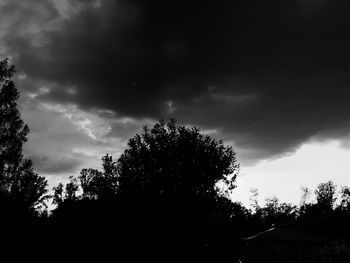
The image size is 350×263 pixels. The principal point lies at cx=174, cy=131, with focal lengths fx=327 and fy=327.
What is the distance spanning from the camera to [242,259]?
88.7ft

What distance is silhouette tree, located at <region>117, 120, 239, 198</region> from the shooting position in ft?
141

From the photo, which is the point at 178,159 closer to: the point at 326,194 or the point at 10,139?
the point at 10,139

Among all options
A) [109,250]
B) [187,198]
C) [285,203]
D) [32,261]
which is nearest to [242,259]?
[187,198]

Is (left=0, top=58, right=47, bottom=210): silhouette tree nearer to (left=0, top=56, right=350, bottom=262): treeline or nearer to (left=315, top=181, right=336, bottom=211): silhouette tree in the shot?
(left=0, top=56, right=350, bottom=262): treeline

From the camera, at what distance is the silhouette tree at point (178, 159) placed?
141 ft

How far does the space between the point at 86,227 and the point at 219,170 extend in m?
31.4

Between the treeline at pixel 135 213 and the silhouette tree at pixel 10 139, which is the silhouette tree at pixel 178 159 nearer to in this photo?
the treeline at pixel 135 213

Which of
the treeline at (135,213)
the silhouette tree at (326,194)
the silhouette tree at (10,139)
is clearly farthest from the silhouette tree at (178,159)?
the silhouette tree at (326,194)

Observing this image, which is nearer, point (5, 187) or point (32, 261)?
point (32, 261)

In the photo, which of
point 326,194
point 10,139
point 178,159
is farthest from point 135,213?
point 326,194

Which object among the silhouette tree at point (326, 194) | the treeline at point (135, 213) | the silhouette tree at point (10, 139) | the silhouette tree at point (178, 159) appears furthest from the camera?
the silhouette tree at point (326, 194)

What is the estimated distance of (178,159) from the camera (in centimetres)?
4341

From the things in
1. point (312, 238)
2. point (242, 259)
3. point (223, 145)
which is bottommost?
point (242, 259)

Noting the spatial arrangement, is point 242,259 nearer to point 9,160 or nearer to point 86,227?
point 86,227
